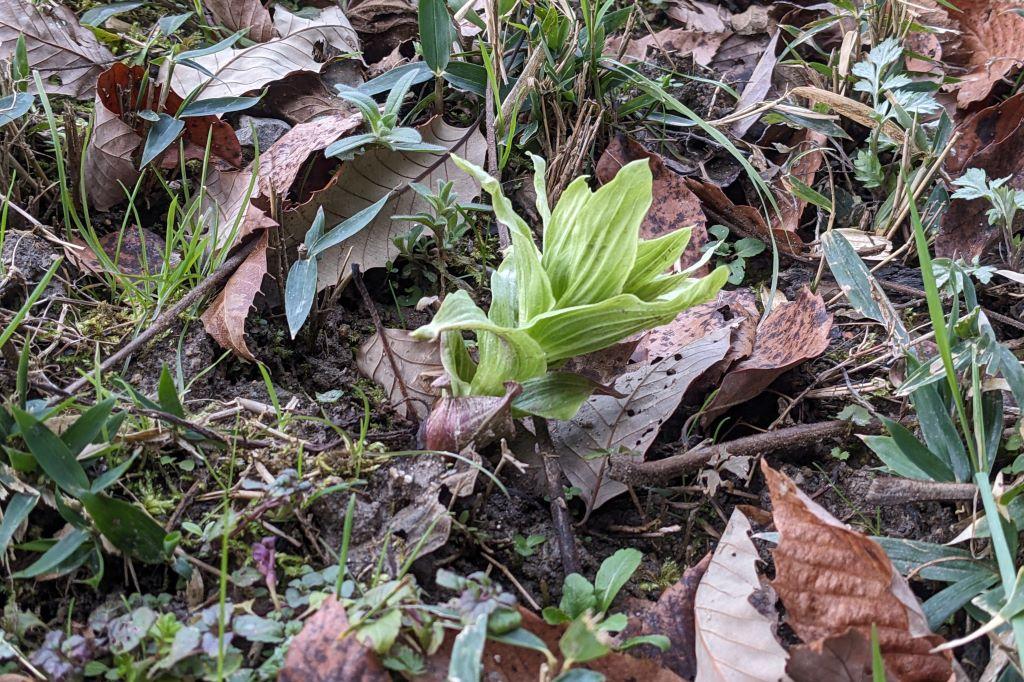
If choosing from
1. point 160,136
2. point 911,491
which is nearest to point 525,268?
point 911,491

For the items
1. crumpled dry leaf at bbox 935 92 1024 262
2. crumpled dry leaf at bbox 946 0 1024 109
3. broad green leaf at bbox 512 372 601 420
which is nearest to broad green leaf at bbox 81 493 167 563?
broad green leaf at bbox 512 372 601 420

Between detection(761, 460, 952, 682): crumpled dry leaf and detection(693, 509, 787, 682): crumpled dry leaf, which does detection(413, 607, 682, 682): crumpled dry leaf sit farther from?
detection(761, 460, 952, 682): crumpled dry leaf

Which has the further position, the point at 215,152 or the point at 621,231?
the point at 215,152

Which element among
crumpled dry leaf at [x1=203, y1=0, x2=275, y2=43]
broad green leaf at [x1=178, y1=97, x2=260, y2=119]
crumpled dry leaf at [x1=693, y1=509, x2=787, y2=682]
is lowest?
crumpled dry leaf at [x1=693, y1=509, x2=787, y2=682]

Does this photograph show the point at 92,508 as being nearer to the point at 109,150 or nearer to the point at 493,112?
the point at 109,150

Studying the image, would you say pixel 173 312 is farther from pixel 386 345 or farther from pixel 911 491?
pixel 911 491


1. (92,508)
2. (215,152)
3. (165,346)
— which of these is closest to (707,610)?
(92,508)
